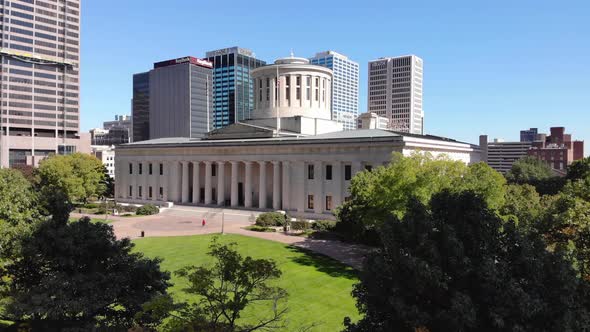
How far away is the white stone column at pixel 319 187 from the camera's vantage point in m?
57.2

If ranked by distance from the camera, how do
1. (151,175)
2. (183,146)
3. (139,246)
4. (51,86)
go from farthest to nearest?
1. (51,86)
2. (151,175)
3. (183,146)
4. (139,246)

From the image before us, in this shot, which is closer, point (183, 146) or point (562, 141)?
point (183, 146)

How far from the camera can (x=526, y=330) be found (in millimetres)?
11250

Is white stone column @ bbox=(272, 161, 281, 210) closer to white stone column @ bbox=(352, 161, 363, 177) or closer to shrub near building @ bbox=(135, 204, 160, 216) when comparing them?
white stone column @ bbox=(352, 161, 363, 177)

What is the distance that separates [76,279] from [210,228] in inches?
1403

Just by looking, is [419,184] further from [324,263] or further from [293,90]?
[293,90]

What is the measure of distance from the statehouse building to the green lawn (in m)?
17.7

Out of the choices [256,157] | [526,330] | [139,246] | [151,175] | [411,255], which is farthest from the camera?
[151,175]

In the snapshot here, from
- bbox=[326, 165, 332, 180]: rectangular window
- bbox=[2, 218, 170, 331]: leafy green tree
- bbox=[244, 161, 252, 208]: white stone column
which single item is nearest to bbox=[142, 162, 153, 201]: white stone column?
bbox=[244, 161, 252, 208]: white stone column

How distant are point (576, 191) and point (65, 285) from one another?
2665 centimetres

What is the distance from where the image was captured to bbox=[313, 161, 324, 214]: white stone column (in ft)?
188

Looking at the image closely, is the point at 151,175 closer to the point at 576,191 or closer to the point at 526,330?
the point at 576,191

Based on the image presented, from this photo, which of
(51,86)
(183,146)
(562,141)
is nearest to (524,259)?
(183,146)

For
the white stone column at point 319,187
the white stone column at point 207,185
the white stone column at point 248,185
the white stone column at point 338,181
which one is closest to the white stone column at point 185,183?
the white stone column at point 207,185
